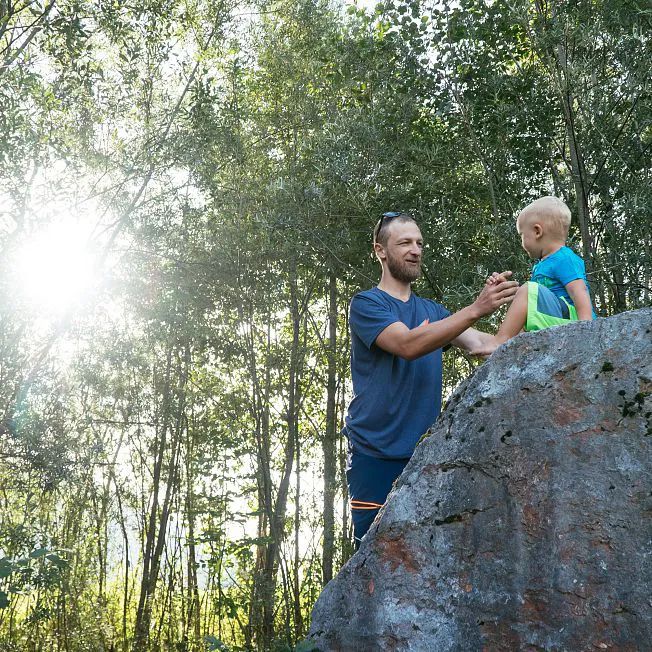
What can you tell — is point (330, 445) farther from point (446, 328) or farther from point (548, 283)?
point (446, 328)

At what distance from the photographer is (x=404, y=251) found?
127 inches

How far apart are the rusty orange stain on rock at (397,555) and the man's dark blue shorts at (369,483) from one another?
43 cm

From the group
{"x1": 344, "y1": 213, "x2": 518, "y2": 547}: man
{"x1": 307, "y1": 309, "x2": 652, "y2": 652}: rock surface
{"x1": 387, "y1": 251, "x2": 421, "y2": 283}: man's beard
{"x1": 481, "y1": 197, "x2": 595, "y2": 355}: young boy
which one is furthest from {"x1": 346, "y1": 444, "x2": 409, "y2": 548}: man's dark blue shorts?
{"x1": 387, "y1": 251, "x2": 421, "y2": 283}: man's beard

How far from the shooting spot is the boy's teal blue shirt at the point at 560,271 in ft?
10.7

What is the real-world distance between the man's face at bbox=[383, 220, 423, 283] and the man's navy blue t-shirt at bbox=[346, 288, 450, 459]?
126 millimetres

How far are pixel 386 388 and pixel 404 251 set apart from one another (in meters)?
0.64

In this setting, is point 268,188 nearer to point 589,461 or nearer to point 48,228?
point 48,228

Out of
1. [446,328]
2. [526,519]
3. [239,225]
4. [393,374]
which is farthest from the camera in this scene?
[239,225]

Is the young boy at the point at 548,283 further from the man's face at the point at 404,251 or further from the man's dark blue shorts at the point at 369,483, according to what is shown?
the man's dark blue shorts at the point at 369,483

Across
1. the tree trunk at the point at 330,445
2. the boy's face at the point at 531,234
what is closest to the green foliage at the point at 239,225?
the tree trunk at the point at 330,445

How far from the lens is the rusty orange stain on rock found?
2.41m

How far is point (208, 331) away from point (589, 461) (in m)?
6.38

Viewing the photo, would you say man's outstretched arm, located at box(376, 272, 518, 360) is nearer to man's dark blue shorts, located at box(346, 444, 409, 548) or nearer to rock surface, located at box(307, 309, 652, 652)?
rock surface, located at box(307, 309, 652, 652)

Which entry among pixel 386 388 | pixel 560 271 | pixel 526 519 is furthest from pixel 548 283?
pixel 526 519
